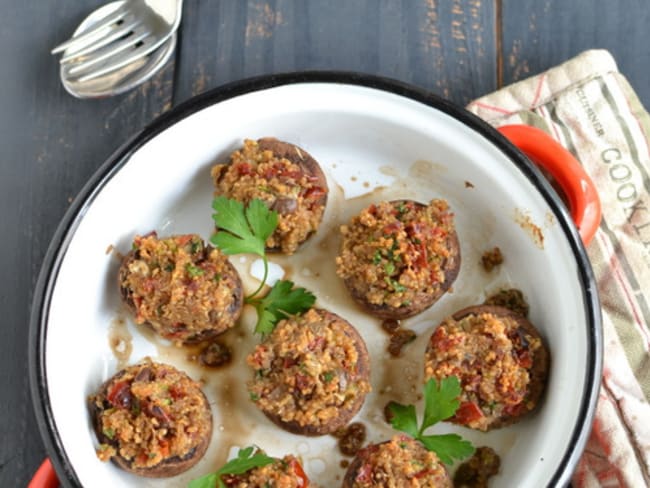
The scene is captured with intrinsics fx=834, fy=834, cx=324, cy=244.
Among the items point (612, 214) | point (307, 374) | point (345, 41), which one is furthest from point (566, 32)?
point (307, 374)

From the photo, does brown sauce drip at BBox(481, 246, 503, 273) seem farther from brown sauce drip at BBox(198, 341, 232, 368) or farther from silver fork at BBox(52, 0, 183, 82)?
silver fork at BBox(52, 0, 183, 82)

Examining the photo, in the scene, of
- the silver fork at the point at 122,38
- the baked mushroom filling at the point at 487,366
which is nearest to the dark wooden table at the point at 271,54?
the silver fork at the point at 122,38

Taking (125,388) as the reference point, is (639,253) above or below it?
above

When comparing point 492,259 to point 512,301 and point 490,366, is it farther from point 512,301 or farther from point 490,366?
point 490,366

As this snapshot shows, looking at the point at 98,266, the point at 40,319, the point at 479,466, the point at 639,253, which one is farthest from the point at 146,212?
the point at 639,253

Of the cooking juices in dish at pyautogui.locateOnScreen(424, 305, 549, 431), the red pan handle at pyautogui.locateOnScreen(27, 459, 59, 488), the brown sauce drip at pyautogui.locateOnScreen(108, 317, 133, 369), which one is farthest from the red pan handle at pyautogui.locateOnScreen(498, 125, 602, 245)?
the red pan handle at pyautogui.locateOnScreen(27, 459, 59, 488)

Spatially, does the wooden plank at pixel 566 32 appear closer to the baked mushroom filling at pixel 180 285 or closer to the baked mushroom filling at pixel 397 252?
the baked mushroom filling at pixel 397 252

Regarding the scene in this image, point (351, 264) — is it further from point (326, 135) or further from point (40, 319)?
point (40, 319)
